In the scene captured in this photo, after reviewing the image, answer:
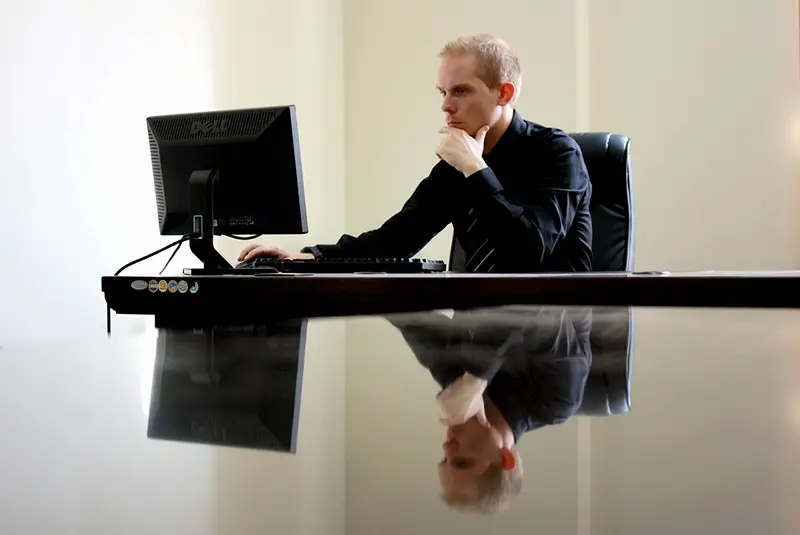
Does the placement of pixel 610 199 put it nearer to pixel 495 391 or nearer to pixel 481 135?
pixel 481 135

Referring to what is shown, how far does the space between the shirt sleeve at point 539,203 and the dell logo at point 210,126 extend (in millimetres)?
626

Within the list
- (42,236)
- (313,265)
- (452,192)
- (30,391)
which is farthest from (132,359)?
(42,236)

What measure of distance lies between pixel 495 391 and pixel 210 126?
1.78m

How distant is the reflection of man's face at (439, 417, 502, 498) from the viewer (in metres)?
0.15

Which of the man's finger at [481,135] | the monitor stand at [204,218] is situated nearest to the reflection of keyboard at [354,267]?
the monitor stand at [204,218]

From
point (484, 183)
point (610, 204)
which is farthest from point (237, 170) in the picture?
point (610, 204)

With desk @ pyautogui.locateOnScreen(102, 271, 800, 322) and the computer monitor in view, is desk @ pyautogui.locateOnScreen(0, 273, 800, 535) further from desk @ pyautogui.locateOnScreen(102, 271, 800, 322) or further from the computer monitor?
the computer monitor

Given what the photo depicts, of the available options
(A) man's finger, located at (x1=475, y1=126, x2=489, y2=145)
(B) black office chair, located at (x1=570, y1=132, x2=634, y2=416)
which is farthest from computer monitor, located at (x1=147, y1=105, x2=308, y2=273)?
(B) black office chair, located at (x1=570, y1=132, x2=634, y2=416)

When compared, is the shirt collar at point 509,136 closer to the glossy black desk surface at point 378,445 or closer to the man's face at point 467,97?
the man's face at point 467,97

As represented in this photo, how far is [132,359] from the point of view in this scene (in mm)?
441

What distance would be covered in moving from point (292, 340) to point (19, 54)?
2403mm

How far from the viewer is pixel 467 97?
2.42 m

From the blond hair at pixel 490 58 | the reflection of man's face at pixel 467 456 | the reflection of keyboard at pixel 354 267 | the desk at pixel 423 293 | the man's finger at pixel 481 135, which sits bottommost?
the desk at pixel 423 293

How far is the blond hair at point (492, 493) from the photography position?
0.46ft
